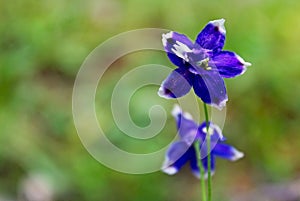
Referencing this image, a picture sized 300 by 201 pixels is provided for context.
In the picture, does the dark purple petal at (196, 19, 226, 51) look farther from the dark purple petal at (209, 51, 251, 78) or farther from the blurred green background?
the blurred green background

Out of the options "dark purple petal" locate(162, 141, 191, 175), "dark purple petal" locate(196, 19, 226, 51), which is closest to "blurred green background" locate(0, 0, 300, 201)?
"dark purple petal" locate(162, 141, 191, 175)

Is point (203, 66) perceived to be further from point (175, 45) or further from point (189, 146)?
point (189, 146)

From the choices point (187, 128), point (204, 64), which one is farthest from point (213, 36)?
point (187, 128)

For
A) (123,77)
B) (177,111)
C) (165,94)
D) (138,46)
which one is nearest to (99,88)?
(123,77)

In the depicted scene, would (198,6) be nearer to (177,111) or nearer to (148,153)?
(148,153)

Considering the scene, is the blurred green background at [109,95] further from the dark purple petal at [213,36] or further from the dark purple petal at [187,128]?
the dark purple petal at [213,36]
